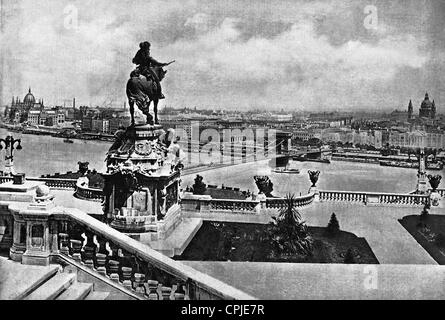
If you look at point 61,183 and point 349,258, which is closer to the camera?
point 349,258

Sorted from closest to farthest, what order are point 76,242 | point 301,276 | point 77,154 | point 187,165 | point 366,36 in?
point 76,242, point 301,276, point 366,36, point 77,154, point 187,165

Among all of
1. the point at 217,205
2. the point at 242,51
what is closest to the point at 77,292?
the point at 242,51

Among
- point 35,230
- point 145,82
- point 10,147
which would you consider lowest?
point 35,230

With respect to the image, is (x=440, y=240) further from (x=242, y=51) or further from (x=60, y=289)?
(x=60, y=289)

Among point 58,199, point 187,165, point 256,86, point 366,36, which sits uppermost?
point 366,36

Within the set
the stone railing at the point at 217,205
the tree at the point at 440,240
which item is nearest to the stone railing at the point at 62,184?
the stone railing at the point at 217,205

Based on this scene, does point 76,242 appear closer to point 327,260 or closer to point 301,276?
point 301,276
